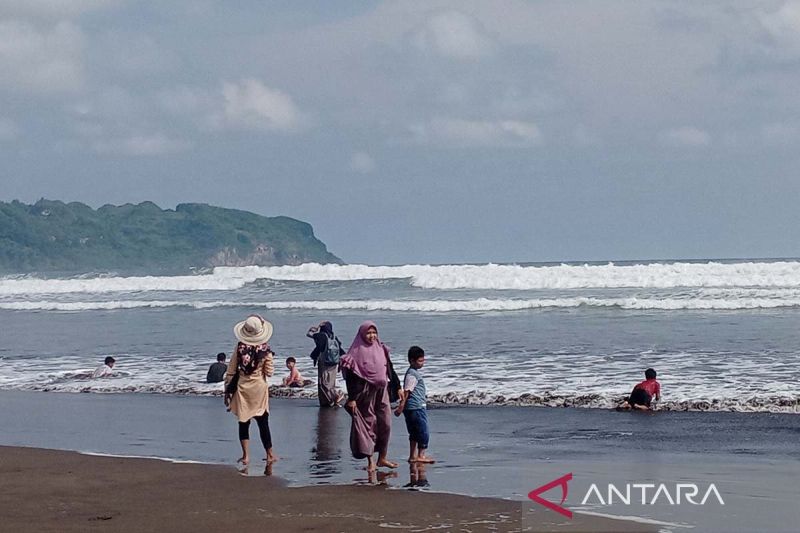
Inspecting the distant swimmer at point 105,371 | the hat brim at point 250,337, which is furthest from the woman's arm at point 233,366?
the distant swimmer at point 105,371

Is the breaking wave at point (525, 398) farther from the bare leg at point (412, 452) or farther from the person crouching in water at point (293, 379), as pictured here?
the bare leg at point (412, 452)

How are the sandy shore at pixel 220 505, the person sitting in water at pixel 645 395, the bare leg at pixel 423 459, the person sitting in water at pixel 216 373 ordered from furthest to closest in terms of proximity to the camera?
the person sitting in water at pixel 216 373 < the person sitting in water at pixel 645 395 < the bare leg at pixel 423 459 < the sandy shore at pixel 220 505

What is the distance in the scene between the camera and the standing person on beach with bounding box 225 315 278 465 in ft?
32.9

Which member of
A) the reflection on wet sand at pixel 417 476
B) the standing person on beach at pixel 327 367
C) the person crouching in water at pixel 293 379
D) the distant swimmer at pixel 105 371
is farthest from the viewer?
the distant swimmer at pixel 105 371

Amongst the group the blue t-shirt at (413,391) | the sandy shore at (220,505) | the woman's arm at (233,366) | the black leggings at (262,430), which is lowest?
the sandy shore at (220,505)

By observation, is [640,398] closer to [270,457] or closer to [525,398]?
[525,398]

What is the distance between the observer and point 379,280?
45500mm

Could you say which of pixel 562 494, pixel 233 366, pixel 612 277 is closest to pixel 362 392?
pixel 233 366

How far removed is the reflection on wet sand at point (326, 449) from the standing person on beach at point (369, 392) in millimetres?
349

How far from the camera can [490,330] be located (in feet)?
78.5

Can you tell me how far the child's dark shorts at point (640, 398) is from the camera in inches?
526

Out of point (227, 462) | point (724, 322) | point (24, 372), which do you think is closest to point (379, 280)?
point (724, 322)

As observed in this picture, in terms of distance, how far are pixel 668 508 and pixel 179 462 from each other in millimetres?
4834

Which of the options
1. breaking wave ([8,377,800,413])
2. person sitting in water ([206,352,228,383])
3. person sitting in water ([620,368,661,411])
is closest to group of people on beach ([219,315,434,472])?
person sitting in water ([620,368,661,411])
